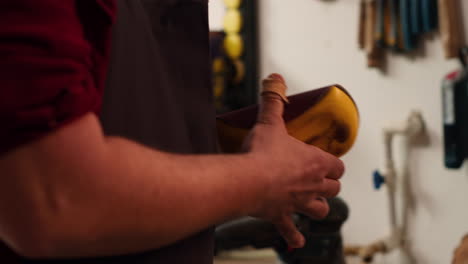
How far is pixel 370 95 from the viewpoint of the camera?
188 cm

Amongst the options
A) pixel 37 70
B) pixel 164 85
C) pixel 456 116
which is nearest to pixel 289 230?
pixel 164 85

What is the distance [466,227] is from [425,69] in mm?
570

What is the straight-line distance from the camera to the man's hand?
43cm

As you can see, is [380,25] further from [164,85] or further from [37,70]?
[37,70]

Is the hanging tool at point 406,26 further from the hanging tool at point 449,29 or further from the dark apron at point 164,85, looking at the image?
the dark apron at point 164,85

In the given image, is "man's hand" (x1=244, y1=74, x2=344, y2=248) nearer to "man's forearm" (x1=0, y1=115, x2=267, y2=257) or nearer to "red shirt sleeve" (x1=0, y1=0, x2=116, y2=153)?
"man's forearm" (x1=0, y1=115, x2=267, y2=257)

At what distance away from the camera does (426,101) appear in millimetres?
1722

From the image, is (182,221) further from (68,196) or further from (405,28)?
(405,28)

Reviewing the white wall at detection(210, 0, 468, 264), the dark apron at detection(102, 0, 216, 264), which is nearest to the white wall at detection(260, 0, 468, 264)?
the white wall at detection(210, 0, 468, 264)

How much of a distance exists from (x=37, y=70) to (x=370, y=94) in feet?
5.63

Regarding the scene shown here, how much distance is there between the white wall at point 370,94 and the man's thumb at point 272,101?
132cm

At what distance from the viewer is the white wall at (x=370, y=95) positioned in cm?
168

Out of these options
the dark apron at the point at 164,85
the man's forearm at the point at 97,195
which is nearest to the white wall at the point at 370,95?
the dark apron at the point at 164,85

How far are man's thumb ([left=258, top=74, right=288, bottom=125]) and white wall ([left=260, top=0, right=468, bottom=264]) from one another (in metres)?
1.32
